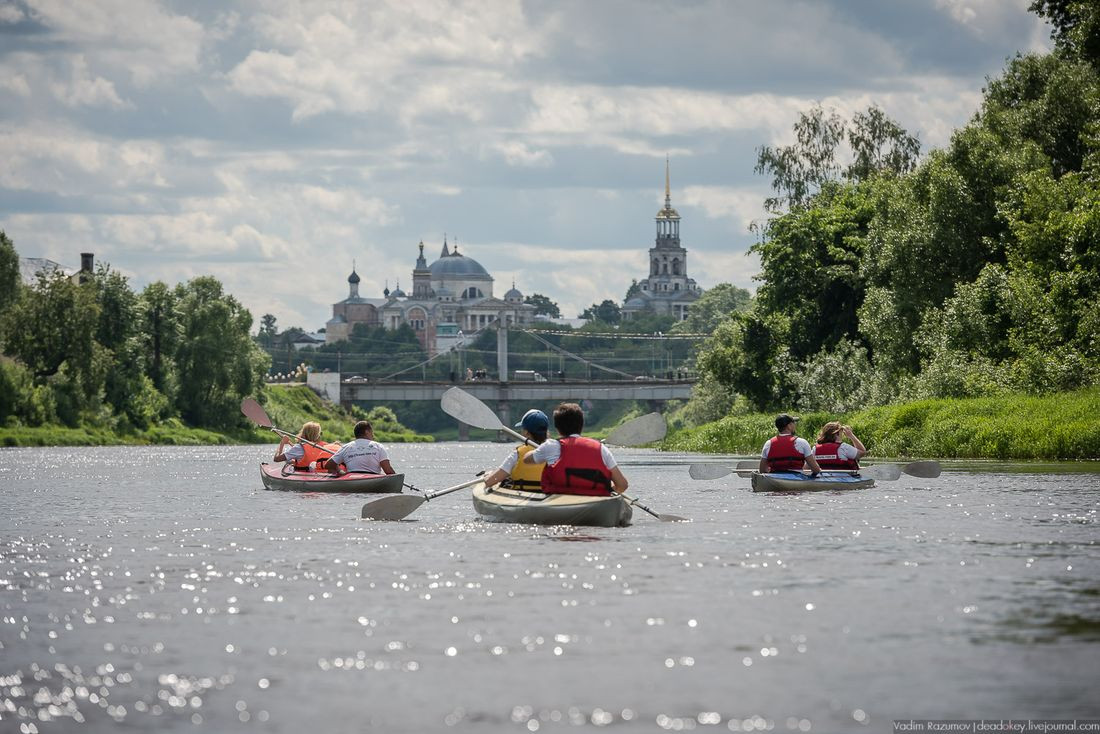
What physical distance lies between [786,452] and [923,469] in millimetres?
4622

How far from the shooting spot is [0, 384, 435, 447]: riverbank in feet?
228

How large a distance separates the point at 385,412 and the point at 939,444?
114 meters

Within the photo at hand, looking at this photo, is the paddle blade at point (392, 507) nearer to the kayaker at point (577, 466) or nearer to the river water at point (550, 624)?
the river water at point (550, 624)

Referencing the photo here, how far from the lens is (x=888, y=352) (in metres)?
48.8

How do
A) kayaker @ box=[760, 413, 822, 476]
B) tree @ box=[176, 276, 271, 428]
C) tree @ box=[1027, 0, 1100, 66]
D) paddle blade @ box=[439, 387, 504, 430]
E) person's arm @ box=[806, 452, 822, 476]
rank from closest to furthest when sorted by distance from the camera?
paddle blade @ box=[439, 387, 504, 430]
person's arm @ box=[806, 452, 822, 476]
kayaker @ box=[760, 413, 822, 476]
tree @ box=[1027, 0, 1100, 66]
tree @ box=[176, 276, 271, 428]

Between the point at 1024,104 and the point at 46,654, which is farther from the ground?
the point at 1024,104

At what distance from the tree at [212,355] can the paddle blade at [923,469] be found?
65421 mm

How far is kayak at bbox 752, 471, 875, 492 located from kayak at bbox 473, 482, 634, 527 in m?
6.76

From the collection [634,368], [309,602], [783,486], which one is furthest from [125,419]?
[634,368]

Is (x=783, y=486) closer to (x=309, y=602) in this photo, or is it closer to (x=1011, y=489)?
(x=1011, y=489)

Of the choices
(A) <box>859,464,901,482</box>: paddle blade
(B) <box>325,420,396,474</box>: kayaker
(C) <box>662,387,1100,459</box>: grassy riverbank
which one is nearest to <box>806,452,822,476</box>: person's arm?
(A) <box>859,464,901,482</box>: paddle blade

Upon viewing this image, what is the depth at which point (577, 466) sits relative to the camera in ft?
58.2

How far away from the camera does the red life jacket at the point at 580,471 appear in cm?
1767

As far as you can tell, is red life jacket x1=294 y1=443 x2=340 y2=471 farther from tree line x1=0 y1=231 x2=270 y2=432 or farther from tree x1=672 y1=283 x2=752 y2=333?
tree x1=672 y1=283 x2=752 y2=333
